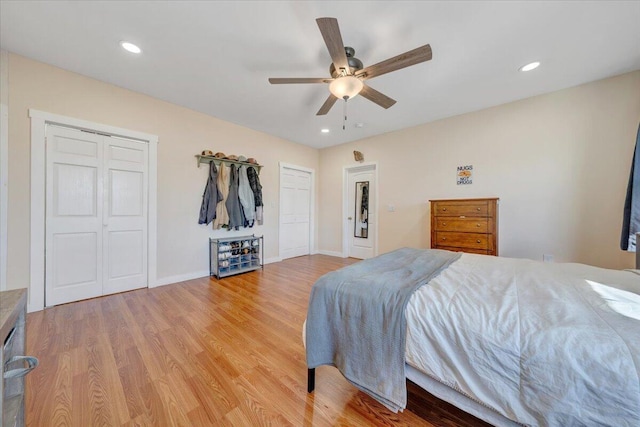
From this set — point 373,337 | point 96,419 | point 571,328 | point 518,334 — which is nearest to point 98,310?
point 96,419

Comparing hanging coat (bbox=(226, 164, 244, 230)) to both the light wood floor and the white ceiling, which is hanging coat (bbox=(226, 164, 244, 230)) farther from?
the light wood floor

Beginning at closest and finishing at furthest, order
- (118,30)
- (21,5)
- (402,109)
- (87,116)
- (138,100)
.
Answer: (21,5), (118,30), (87,116), (138,100), (402,109)

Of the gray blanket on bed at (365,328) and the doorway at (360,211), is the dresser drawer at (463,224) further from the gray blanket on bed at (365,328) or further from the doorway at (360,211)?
the gray blanket on bed at (365,328)

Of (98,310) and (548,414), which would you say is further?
(98,310)

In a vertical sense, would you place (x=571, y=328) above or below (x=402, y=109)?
below

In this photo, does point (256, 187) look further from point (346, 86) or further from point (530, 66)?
point (530, 66)

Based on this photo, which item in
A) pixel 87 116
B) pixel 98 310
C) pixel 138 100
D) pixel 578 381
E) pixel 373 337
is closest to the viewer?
pixel 578 381

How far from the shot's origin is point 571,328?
76 cm

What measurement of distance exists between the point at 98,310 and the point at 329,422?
263 centimetres

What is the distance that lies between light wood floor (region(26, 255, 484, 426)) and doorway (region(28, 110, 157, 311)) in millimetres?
326

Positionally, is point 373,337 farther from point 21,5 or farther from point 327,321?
point 21,5

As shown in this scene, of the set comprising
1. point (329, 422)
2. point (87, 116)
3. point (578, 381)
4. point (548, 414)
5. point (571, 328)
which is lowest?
point (329, 422)

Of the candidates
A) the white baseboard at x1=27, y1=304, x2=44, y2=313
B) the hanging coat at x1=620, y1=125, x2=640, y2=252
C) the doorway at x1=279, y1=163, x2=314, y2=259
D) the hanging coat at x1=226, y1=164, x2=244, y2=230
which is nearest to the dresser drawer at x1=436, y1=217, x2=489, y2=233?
the hanging coat at x1=620, y1=125, x2=640, y2=252

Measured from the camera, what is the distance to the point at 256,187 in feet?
13.4
